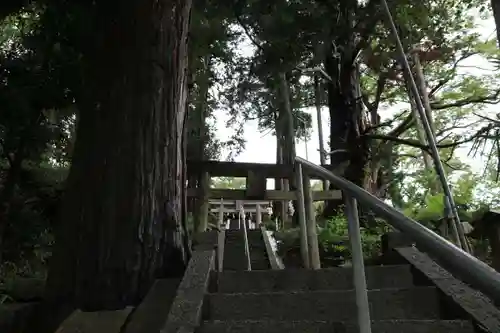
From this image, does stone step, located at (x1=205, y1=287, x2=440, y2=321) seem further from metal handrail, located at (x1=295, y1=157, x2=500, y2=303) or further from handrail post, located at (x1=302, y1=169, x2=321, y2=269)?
metal handrail, located at (x1=295, y1=157, x2=500, y2=303)

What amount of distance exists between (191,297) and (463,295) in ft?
4.28

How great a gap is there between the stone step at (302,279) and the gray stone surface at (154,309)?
0.35 metres

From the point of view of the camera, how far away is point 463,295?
2.31 metres

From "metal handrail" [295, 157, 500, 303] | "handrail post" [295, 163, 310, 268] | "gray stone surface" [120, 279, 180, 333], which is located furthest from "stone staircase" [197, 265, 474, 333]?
"metal handrail" [295, 157, 500, 303]

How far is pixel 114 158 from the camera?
304 cm

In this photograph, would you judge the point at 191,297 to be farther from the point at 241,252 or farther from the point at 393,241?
the point at 241,252

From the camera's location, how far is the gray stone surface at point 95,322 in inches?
91.4

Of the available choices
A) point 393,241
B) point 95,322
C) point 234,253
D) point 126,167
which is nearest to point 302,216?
point 393,241

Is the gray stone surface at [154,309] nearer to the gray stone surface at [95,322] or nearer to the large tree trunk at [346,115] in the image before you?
the gray stone surface at [95,322]

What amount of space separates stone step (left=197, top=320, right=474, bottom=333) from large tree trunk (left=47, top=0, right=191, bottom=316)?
2.46ft

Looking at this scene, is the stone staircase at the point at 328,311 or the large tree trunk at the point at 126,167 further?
the large tree trunk at the point at 126,167

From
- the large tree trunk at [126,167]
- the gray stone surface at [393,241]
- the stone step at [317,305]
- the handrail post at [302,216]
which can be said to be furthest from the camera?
the handrail post at [302,216]

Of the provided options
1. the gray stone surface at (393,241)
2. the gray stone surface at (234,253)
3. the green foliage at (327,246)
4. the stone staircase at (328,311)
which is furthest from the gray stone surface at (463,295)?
the gray stone surface at (234,253)

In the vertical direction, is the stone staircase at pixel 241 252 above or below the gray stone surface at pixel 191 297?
above
